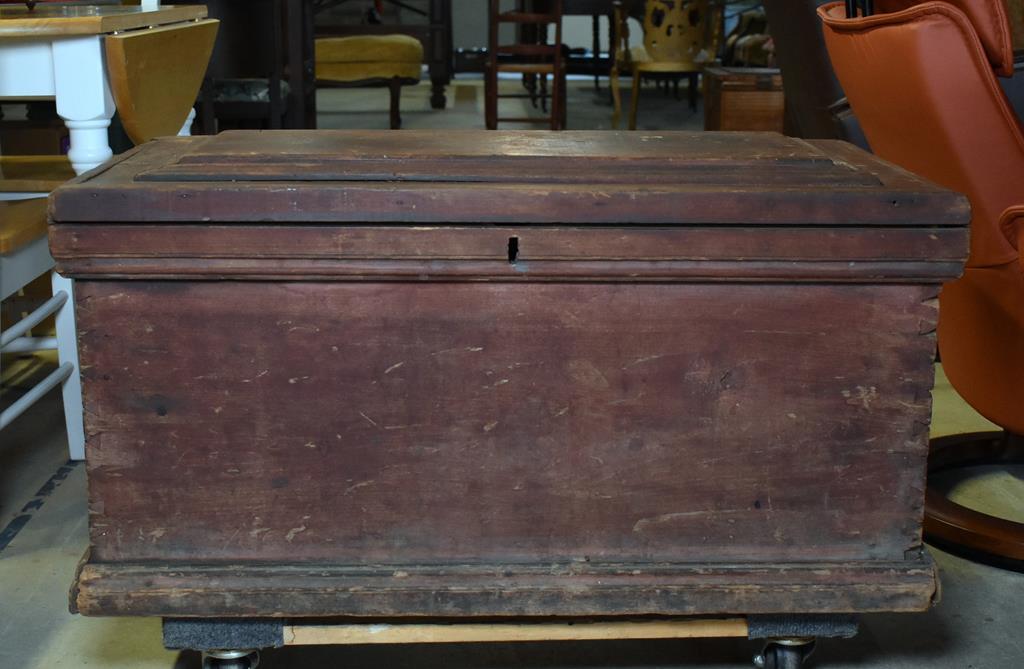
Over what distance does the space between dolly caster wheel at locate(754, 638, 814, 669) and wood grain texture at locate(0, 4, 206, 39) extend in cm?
138

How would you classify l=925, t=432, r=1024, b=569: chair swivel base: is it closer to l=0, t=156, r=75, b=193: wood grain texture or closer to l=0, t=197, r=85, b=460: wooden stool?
l=0, t=197, r=85, b=460: wooden stool

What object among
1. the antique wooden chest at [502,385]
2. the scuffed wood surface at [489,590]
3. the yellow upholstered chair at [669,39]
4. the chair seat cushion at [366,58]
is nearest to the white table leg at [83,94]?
the antique wooden chest at [502,385]

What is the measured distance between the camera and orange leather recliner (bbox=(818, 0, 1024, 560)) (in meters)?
1.55

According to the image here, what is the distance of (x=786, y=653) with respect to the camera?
143cm

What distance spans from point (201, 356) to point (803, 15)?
6.35 ft

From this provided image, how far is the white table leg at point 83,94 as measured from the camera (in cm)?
196

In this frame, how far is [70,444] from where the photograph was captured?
88.4 inches

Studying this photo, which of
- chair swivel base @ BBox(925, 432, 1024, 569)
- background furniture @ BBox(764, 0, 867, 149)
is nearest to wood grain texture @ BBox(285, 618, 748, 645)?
chair swivel base @ BBox(925, 432, 1024, 569)

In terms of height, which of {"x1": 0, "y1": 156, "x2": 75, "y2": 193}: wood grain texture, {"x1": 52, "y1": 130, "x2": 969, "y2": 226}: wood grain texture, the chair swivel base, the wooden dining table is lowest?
the chair swivel base

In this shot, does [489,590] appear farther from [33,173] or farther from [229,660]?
[33,173]

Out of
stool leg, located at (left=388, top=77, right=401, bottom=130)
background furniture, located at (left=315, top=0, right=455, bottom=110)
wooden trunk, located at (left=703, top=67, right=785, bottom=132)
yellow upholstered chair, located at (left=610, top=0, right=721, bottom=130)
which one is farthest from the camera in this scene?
background furniture, located at (left=315, top=0, right=455, bottom=110)

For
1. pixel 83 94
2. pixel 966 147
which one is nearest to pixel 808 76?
pixel 966 147

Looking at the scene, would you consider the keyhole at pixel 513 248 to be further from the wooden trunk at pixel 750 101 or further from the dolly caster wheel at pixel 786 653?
the wooden trunk at pixel 750 101

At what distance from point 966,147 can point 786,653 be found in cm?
70
